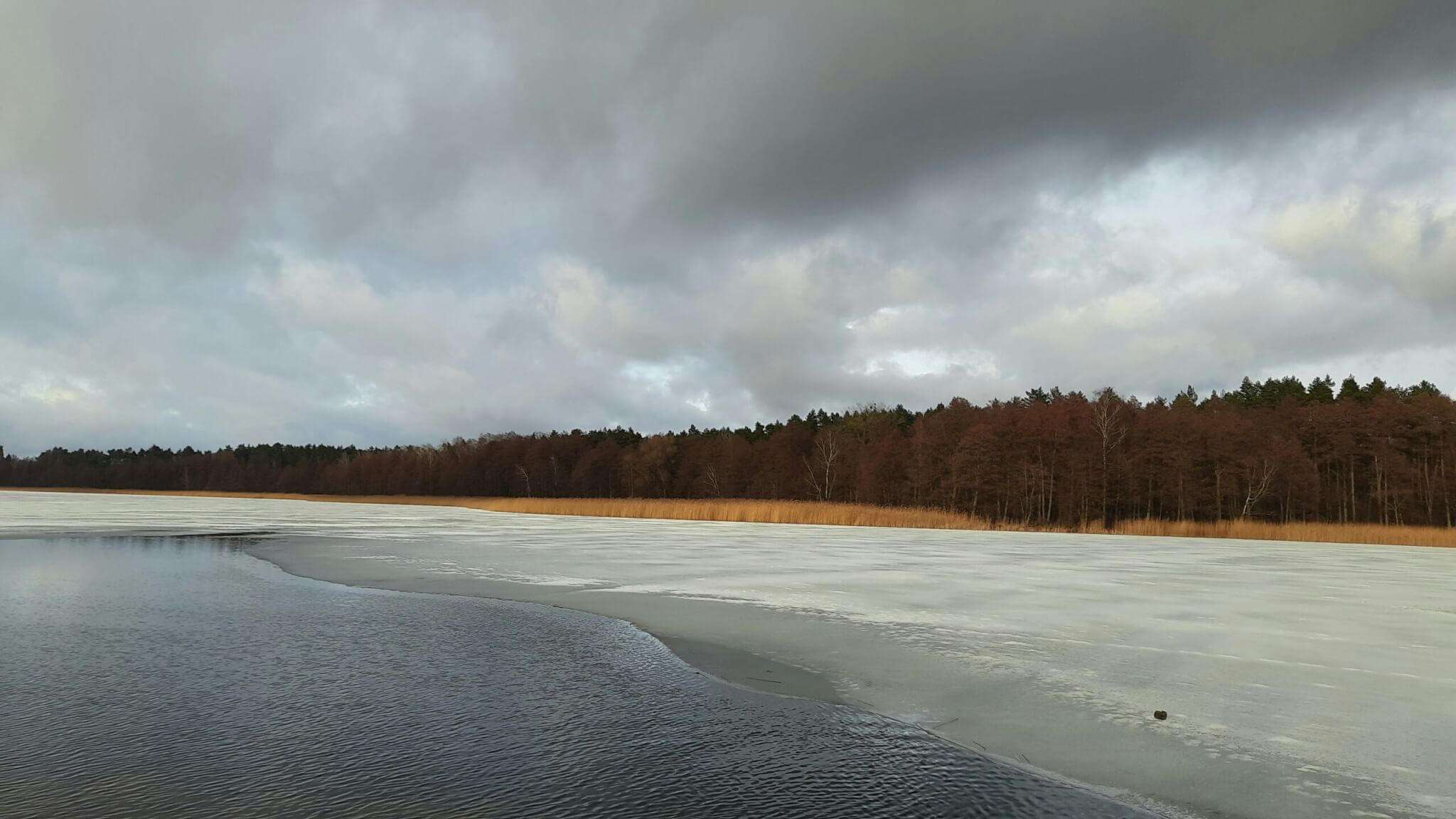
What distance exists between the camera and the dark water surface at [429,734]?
315cm

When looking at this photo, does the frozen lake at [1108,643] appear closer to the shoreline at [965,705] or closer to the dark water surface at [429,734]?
the shoreline at [965,705]

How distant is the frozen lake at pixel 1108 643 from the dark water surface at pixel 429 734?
2.00 feet

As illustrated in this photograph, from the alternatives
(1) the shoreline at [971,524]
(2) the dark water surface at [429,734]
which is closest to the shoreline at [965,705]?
(2) the dark water surface at [429,734]

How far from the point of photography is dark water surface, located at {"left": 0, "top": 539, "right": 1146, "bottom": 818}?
3154 mm

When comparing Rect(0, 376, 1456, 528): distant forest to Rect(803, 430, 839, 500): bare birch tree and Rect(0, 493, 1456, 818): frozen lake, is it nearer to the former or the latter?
Rect(803, 430, 839, 500): bare birch tree

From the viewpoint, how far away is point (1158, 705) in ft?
14.9

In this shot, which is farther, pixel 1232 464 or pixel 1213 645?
pixel 1232 464

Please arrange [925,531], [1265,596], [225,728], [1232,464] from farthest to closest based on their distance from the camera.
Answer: [1232,464] < [925,531] < [1265,596] < [225,728]

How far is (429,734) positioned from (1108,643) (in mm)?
5097

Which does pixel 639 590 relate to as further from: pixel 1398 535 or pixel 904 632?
pixel 1398 535

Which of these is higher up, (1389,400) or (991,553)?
(1389,400)

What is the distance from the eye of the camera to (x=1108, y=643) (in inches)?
246

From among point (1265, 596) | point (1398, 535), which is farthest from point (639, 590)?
point (1398, 535)

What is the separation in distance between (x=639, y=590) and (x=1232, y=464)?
51005 millimetres
